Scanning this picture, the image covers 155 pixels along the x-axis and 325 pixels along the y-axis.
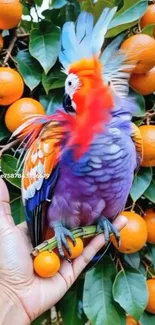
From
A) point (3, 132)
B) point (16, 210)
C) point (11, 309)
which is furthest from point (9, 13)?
point (11, 309)

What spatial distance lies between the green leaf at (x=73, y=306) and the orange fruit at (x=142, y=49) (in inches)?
12.7

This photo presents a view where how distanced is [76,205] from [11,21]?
0.87 feet

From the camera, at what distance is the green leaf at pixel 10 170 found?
652 mm

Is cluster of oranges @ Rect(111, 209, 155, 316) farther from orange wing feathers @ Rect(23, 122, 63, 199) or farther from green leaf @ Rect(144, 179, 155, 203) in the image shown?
orange wing feathers @ Rect(23, 122, 63, 199)

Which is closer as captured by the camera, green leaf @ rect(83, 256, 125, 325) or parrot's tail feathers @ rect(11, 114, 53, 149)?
parrot's tail feathers @ rect(11, 114, 53, 149)

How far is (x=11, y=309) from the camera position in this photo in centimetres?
63

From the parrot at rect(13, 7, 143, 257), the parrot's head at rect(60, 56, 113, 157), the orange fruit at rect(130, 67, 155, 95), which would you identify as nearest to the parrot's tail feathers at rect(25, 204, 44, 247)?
the parrot at rect(13, 7, 143, 257)

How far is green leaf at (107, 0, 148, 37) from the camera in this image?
0.63m

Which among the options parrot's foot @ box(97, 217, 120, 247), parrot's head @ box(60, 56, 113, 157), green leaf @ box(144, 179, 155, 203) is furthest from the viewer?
green leaf @ box(144, 179, 155, 203)

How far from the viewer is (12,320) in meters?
0.63

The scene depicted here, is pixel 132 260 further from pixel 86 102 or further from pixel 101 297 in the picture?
pixel 86 102

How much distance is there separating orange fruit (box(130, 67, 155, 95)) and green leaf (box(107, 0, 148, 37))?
0.06 m

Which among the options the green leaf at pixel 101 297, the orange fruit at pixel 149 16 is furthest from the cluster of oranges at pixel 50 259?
the orange fruit at pixel 149 16

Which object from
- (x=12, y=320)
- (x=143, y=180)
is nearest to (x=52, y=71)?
(x=143, y=180)
